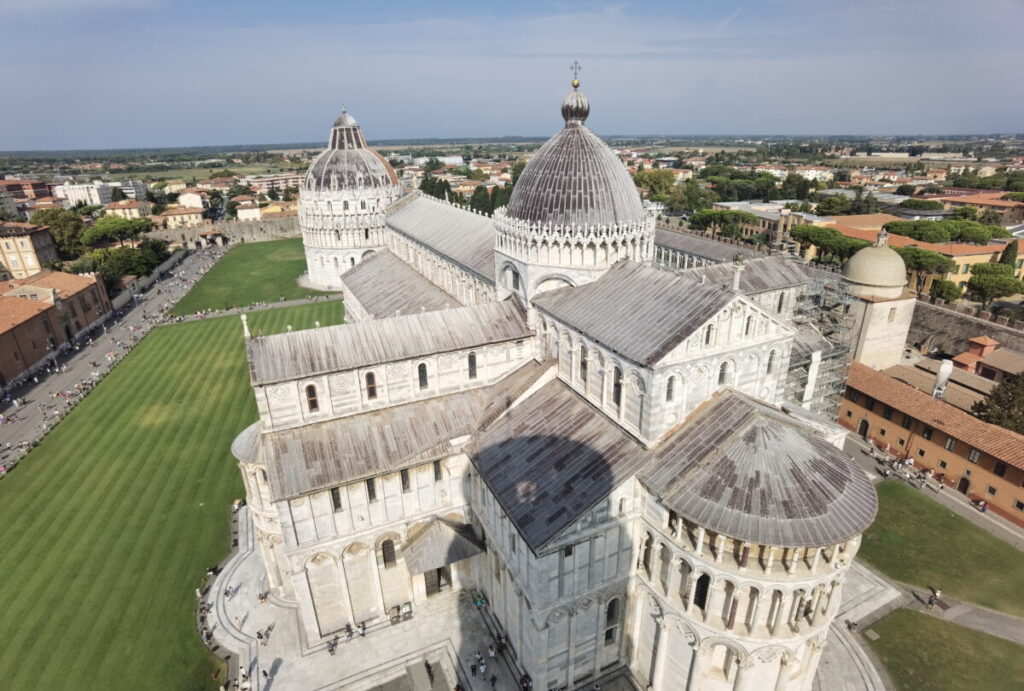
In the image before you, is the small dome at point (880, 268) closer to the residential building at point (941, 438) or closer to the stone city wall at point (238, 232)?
the residential building at point (941, 438)

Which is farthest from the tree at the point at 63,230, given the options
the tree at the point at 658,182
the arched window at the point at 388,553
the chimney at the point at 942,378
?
the tree at the point at 658,182

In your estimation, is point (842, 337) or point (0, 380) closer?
point (842, 337)

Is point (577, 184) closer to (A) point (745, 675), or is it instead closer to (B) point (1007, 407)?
(A) point (745, 675)

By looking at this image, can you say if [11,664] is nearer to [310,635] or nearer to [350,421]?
[310,635]

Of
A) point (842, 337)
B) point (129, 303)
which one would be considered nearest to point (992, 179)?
point (842, 337)

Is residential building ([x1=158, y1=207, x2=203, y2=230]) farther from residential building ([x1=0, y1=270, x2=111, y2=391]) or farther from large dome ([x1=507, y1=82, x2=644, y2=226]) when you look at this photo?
large dome ([x1=507, y1=82, x2=644, y2=226])

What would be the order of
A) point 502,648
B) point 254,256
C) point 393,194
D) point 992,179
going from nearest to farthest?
point 502,648
point 393,194
point 254,256
point 992,179

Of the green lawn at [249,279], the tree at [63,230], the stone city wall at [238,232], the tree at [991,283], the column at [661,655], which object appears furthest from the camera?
the stone city wall at [238,232]
